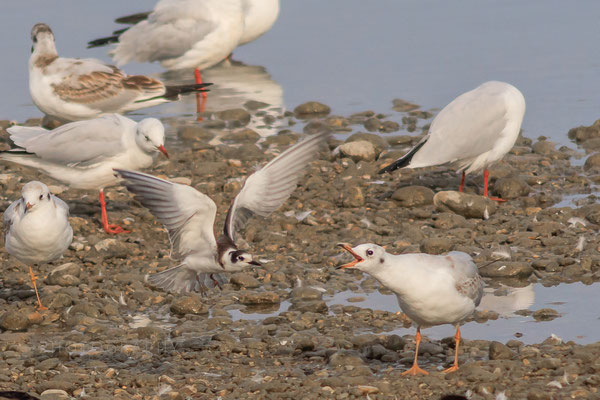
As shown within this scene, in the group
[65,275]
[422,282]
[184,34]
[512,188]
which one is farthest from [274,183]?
[184,34]

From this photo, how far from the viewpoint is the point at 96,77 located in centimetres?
1039

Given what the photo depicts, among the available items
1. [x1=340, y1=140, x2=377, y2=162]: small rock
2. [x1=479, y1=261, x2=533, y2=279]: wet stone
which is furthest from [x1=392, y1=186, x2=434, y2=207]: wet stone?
[x1=479, y1=261, x2=533, y2=279]: wet stone

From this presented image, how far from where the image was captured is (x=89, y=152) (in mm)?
8758

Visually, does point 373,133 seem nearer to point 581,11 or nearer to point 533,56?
point 533,56

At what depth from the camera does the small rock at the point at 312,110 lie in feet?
40.8

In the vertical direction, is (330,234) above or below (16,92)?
above

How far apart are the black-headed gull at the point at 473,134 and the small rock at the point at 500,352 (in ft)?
10.6

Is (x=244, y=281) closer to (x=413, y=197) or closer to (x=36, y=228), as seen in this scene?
(x=36, y=228)

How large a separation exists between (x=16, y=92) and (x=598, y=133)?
795 cm

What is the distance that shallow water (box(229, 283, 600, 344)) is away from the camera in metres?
6.55

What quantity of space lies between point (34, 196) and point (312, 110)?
18.8 ft

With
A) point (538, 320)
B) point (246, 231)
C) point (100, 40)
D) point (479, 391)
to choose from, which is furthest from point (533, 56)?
point (479, 391)

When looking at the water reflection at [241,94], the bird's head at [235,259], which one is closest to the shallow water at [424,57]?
the water reflection at [241,94]

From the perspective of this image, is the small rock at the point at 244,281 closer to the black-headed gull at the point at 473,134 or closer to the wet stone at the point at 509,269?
the wet stone at the point at 509,269
